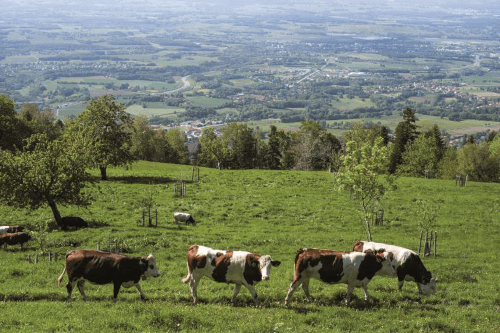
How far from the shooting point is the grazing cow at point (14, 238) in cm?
2558

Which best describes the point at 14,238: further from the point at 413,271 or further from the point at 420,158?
the point at 420,158

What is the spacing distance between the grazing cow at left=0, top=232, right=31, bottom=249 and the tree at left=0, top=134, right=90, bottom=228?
10.8ft

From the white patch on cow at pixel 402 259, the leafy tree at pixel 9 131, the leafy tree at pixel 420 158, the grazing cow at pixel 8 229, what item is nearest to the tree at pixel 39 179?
the grazing cow at pixel 8 229

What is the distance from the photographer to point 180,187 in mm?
44750

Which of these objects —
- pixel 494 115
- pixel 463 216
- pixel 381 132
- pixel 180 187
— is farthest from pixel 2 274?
pixel 494 115

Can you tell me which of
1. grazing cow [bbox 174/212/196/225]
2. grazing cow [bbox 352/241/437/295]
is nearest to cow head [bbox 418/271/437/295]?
grazing cow [bbox 352/241/437/295]

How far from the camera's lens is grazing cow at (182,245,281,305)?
16922mm

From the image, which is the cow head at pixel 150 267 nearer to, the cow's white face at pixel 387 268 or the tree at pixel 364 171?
the cow's white face at pixel 387 268

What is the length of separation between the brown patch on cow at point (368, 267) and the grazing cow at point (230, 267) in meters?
3.23

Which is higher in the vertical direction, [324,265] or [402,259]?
[324,265]

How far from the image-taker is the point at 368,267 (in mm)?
17688

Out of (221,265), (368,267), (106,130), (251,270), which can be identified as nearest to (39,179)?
(221,265)

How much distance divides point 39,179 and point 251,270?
17820 millimetres

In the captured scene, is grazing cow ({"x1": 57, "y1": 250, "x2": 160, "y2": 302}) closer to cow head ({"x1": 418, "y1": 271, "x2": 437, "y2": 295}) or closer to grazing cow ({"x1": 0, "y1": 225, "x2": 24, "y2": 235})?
cow head ({"x1": 418, "y1": 271, "x2": 437, "y2": 295})
